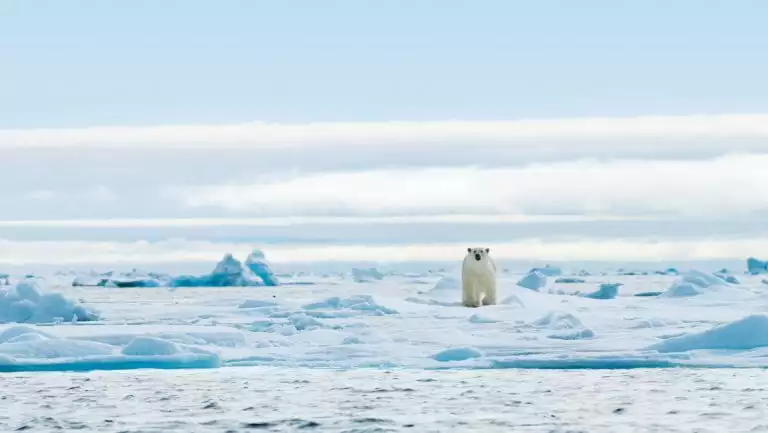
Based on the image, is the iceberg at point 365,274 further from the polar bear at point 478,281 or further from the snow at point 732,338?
the snow at point 732,338

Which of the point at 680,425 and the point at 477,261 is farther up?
the point at 477,261

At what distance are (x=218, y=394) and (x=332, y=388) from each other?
0.90 metres

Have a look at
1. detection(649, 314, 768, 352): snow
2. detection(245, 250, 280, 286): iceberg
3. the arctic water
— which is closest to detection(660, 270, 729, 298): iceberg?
the arctic water

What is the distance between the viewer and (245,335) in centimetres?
1388

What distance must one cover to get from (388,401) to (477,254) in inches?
451

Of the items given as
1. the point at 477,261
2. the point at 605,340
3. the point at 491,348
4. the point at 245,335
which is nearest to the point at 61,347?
the point at 245,335

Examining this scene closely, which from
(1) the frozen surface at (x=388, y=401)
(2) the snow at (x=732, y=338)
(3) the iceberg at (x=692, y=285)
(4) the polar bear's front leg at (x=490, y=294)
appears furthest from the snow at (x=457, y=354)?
(3) the iceberg at (x=692, y=285)

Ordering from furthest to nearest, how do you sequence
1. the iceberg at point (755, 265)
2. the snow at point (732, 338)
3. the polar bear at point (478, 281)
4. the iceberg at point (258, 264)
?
1. the iceberg at point (755, 265)
2. the iceberg at point (258, 264)
3. the polar bear at point (478, 281)
4. the snow at point (732, 338)

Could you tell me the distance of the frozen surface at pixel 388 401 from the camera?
789 cm

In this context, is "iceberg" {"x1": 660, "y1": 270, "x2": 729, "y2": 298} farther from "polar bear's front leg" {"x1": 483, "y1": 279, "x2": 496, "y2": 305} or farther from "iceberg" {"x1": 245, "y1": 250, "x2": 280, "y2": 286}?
"iceberg" {"x1": 245, "y1": 250, "x2": 280, "y2": 286}

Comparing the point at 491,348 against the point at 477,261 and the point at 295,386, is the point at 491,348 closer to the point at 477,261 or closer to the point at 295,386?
the point at 295,386

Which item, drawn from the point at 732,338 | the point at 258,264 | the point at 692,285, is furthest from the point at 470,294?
the point at 258,264

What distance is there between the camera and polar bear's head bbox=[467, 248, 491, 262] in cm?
2023

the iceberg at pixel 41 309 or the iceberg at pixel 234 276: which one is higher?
the iceberg at pixel 234 276
